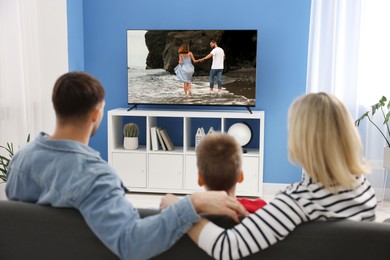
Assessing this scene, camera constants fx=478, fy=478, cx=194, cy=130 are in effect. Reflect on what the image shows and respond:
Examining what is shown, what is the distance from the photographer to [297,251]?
1181 mm

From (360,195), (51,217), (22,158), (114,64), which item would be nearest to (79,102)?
(22,158)

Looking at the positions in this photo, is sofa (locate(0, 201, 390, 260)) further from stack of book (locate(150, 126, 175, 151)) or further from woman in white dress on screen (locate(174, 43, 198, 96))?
woman in white dress on screen (locate(174, 43, 198, 96))

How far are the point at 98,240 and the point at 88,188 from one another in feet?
0.47

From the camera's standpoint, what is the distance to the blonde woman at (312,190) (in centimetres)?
116

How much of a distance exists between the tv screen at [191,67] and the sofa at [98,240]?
10.6 feet

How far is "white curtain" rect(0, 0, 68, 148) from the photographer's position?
12.0ft

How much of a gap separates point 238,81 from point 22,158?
319 centimetres

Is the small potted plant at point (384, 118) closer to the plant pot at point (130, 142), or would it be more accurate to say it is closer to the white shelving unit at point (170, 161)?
the white shelving unit at point (170, 161)

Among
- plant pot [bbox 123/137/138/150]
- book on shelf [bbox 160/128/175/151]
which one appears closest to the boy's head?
book on shelf [bbox 160/128/175/151]

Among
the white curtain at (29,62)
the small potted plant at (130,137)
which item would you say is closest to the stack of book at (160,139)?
the small potted plant at (130,137)

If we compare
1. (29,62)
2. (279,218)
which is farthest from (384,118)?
(279,218)

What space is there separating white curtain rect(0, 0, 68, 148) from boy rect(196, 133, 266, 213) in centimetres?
267

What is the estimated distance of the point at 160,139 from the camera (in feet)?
14.4

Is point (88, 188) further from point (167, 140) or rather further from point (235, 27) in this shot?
point (235, 27)
